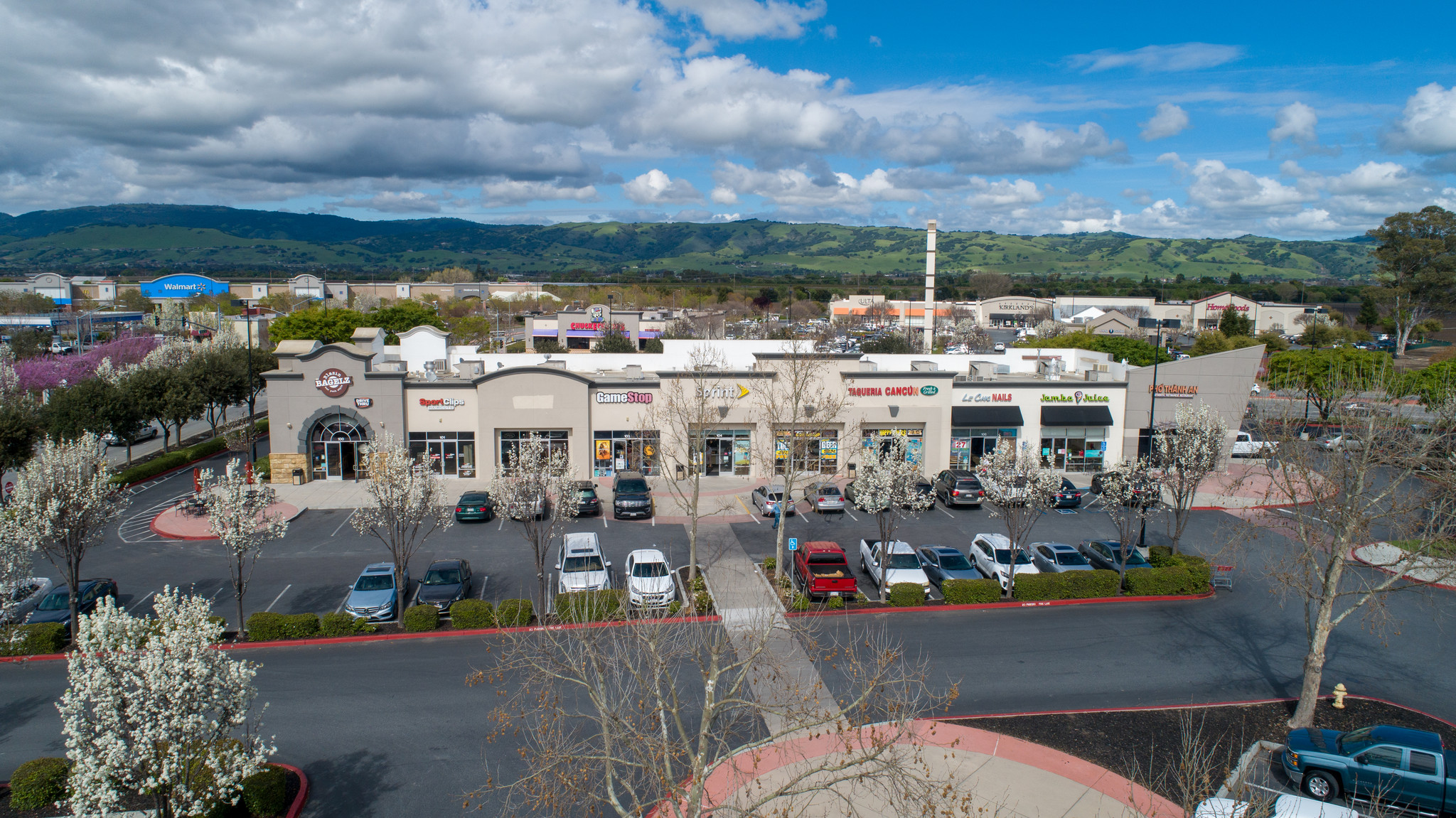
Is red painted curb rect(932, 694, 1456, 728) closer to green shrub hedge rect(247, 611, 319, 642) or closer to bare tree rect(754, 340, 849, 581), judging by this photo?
green shrub hedge rect(247, 611, 319, 642)

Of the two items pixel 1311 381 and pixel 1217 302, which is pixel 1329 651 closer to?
pixel 1311 381

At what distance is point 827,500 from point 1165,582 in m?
11.7

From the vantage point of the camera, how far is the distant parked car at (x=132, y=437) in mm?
36412

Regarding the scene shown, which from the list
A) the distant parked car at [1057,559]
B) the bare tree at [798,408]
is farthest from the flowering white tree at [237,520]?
the distant parked car at [1057,559]

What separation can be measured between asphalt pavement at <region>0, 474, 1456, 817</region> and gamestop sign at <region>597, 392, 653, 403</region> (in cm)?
975

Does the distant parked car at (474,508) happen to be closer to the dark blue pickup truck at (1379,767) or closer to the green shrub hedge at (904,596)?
the green shrub hedge at (904,596)

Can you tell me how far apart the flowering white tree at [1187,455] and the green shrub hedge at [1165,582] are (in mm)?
1328

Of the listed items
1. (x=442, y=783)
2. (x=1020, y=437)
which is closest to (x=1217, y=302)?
(x=1020, y=437)

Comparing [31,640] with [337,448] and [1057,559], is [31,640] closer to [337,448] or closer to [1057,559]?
[337,448]

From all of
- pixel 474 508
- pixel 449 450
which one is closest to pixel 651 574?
pixel 474 508

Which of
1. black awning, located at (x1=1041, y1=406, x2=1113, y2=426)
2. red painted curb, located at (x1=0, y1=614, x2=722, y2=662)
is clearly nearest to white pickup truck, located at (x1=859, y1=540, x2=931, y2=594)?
red painted curb, located at (x1=0, y1=614, x2=722, y2=662)

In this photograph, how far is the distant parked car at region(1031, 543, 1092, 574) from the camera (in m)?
23.8

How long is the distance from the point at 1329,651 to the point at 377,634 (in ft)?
73.5

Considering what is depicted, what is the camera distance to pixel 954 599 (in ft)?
70.5
